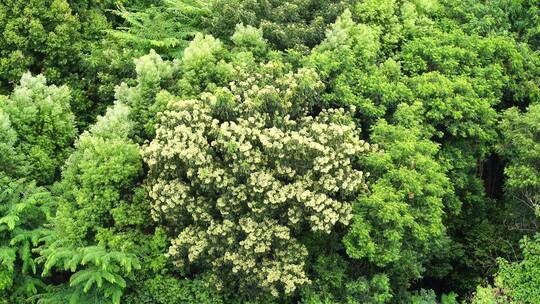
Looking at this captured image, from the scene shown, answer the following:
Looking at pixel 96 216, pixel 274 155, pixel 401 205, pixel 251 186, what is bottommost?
pixel 96 216

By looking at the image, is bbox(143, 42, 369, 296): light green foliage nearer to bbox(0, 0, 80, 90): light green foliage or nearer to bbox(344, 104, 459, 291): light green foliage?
bbox(344, 104, 459, 291): light green foliage

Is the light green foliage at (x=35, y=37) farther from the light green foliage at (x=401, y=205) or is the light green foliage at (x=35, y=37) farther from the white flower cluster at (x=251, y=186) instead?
the light green foliage at (x=401, y=205)

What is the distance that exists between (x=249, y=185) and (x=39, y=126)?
655cm

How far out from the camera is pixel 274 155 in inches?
532

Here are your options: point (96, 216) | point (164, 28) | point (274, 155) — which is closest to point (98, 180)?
point (96, 216)

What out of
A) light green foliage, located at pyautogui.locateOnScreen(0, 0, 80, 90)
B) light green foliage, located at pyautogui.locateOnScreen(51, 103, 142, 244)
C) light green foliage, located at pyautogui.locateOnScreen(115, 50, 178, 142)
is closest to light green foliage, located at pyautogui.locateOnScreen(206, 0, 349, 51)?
light green foliage, located at pyautogui.locateOnScreen(115, 50, 178, 142)

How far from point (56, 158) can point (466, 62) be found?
477 inches

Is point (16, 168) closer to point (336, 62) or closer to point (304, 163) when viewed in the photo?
point (304, 163)

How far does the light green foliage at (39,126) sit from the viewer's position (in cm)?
1580

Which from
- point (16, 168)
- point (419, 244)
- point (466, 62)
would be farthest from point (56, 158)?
point (466, 62)

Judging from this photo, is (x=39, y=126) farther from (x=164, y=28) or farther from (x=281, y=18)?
(x=281, y=18)

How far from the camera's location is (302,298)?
14.1 meters

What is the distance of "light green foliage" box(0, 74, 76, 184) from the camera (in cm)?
1580

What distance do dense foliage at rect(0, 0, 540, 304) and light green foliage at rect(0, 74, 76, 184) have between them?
5cm
